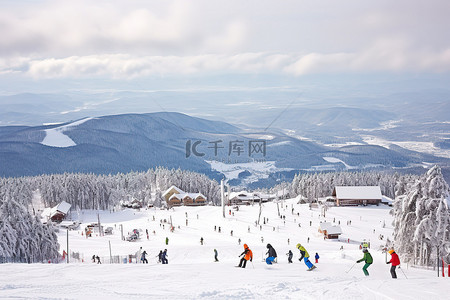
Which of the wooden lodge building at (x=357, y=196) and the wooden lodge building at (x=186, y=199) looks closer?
the wooden lodge building at (x=357, y=196)

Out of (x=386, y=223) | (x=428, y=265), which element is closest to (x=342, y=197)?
(x=386, y=223)

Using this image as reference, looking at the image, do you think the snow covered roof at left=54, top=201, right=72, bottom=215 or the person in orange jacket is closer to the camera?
the person in orange jacket

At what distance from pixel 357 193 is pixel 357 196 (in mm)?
857

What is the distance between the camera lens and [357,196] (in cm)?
7950

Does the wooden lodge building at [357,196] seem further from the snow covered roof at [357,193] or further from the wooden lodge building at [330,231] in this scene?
the wooden lodge building at [330,231]

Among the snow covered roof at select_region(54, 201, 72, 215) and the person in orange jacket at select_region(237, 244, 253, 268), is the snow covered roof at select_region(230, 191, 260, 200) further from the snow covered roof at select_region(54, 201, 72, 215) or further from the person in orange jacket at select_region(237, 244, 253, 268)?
the person in orange jacket at select_region(237, 244, 253, 268)

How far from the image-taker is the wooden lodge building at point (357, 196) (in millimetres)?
79250

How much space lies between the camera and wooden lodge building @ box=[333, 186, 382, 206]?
7925 cm

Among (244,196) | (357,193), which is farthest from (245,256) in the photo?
(244,196)

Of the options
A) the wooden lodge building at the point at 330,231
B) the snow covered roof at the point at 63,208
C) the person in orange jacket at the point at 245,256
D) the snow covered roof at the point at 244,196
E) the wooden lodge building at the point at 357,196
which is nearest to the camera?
the person in orange jacket at the point at 245,256

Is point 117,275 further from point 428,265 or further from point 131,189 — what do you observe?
point 131,189

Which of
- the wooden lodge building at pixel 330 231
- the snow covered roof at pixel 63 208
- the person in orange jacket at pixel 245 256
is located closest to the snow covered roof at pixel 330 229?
the wooden lodge building at pixel 330 231

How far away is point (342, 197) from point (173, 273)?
6761cm

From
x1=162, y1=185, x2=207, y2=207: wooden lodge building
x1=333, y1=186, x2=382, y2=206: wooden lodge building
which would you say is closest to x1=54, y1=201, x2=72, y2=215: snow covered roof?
x1=162, y1=185, x2=207, y2=207: wooden lodge building
